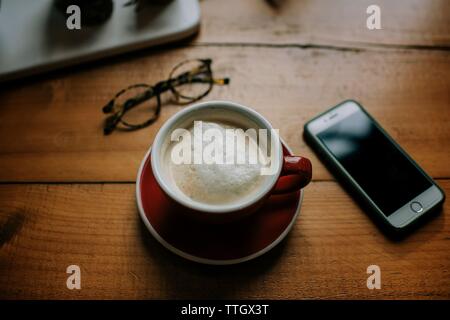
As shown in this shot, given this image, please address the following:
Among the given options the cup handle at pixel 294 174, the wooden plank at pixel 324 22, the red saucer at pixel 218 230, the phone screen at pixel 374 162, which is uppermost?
the wooden plank at pixel 324 22

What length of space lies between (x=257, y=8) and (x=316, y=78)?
0.18m

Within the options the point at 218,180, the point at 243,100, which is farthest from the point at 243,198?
the point at 243,100

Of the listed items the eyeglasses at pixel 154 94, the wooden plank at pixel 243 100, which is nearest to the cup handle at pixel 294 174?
the wooden plank at pixel 243 100

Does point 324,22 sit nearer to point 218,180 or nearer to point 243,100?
point 243,100

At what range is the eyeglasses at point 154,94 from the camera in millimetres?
650

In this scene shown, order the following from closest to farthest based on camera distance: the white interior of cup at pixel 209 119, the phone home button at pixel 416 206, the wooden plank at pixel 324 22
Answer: the white interior of cup at pixel 209 119 < the phone home button at pixel 416 206 < the wooden plank at pixel 324 22

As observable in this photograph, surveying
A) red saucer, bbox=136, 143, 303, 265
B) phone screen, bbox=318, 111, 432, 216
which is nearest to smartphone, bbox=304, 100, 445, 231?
phone screen, bbox=318, 111, 432, 216

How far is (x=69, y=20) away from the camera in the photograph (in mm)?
707

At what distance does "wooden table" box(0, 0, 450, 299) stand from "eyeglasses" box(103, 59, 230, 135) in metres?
0.02

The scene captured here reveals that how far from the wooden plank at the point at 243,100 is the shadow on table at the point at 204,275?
142 millimetres

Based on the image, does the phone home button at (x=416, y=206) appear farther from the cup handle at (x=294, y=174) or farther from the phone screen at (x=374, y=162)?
the cup handle at (x=294, y=174)

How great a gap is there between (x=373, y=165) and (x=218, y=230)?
25 cm

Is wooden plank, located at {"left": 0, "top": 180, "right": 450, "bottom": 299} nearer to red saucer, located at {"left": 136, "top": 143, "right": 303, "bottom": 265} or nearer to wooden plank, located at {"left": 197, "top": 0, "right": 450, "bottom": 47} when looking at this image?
red saucer, located at {"left": 136, "top": 143, "right": 303, "bottom": 265}
